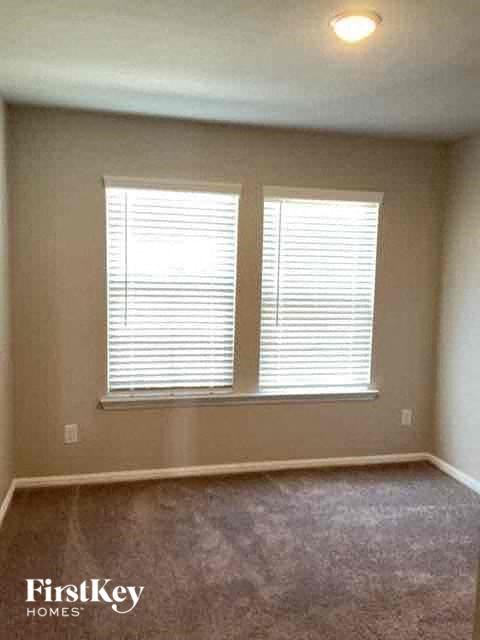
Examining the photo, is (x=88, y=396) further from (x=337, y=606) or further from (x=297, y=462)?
(x=337, y=606)

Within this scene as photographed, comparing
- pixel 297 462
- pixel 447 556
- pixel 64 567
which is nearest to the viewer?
pixel 64 567

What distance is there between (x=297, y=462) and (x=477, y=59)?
290 centimetres

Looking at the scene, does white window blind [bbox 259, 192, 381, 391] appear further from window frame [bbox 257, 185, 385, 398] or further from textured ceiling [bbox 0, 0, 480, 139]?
textured ceiling [bbox 0, 0, 480, 139]

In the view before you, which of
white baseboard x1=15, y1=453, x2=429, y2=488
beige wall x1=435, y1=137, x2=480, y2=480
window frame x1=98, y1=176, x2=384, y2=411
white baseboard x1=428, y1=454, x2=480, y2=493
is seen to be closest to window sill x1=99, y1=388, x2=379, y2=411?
window frame x1=98, y1=176, x2=384, y2=411

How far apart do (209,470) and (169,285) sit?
1401 millimetres

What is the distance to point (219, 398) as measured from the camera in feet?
12.6

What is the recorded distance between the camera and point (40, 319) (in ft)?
11.5

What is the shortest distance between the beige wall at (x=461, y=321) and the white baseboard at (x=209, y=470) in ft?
1.39

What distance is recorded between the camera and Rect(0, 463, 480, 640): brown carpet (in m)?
2.27

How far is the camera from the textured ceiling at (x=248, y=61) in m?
2.01

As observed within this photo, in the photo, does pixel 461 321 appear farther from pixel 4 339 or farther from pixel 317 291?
pixel 4 339

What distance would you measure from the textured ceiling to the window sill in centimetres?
193

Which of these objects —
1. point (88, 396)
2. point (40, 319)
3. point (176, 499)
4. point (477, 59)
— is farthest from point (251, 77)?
point (176, 499)

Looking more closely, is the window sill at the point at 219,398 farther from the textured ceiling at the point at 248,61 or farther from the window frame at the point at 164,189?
the textured ceiling at the point at 248,61
